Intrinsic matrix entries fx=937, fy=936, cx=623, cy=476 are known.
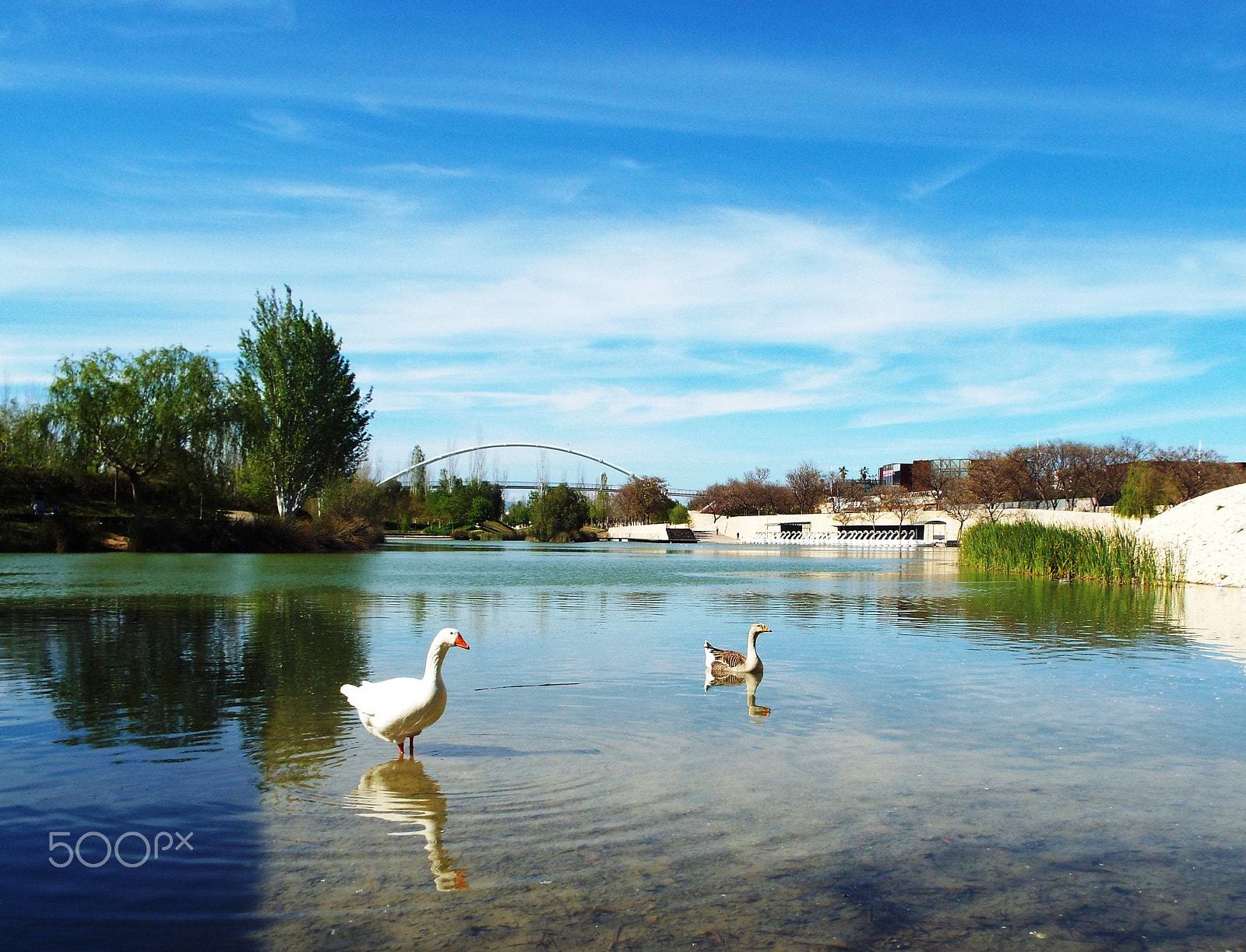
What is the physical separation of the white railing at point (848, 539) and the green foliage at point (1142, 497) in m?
22.2

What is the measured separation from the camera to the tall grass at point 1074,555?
25.9m

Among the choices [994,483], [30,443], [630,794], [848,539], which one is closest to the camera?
[630,794]

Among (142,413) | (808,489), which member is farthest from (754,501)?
(142,413)

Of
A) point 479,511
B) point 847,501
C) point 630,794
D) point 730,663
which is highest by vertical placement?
point 847,501

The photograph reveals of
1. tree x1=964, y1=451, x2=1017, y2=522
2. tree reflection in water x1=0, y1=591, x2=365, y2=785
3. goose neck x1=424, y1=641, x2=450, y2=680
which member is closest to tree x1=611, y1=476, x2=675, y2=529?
tree x1=964, y1=451, x2=1017, y2=522

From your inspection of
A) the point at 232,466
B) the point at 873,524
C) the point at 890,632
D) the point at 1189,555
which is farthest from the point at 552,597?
the point at 873,524

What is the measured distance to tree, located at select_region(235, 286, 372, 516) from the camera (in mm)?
52812

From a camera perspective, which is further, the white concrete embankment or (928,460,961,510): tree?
(928,460,961,510): tree

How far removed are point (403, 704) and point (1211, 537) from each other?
2643 centimetres

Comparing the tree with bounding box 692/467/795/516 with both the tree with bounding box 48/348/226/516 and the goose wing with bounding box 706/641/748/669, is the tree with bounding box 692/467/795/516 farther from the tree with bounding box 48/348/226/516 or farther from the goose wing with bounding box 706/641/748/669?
the goose wing with bounding box 706/641/748/669

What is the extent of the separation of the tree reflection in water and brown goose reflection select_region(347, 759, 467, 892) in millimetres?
496

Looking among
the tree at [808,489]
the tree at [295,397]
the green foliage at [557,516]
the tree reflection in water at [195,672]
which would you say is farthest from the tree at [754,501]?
the tree reflection in water at [195,672]

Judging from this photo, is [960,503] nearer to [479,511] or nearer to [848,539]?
[848,539]

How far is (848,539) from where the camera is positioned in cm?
9056
